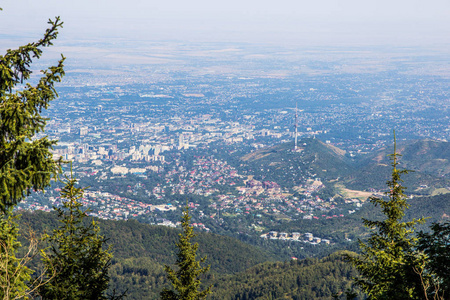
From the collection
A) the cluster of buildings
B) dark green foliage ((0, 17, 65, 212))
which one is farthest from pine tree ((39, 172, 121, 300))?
the cluster of buildings

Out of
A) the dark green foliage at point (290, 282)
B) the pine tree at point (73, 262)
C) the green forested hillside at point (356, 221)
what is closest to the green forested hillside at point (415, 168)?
the green forested hillside at point (356, 221)

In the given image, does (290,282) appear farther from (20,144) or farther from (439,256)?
(20,144)

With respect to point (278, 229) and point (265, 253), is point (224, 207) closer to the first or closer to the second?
point (278, 229)

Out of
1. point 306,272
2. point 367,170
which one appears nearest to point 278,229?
point 306,272

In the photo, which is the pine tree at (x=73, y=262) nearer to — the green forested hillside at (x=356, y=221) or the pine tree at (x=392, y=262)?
the pine tree at (x=392, y=262)

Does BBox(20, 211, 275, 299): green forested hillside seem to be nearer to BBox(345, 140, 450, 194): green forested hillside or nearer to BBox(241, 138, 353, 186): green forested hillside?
BBox(345, 140, 450, 194): green forested hillside

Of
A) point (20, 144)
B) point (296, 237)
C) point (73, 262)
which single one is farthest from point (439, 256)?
point (296, 237)
